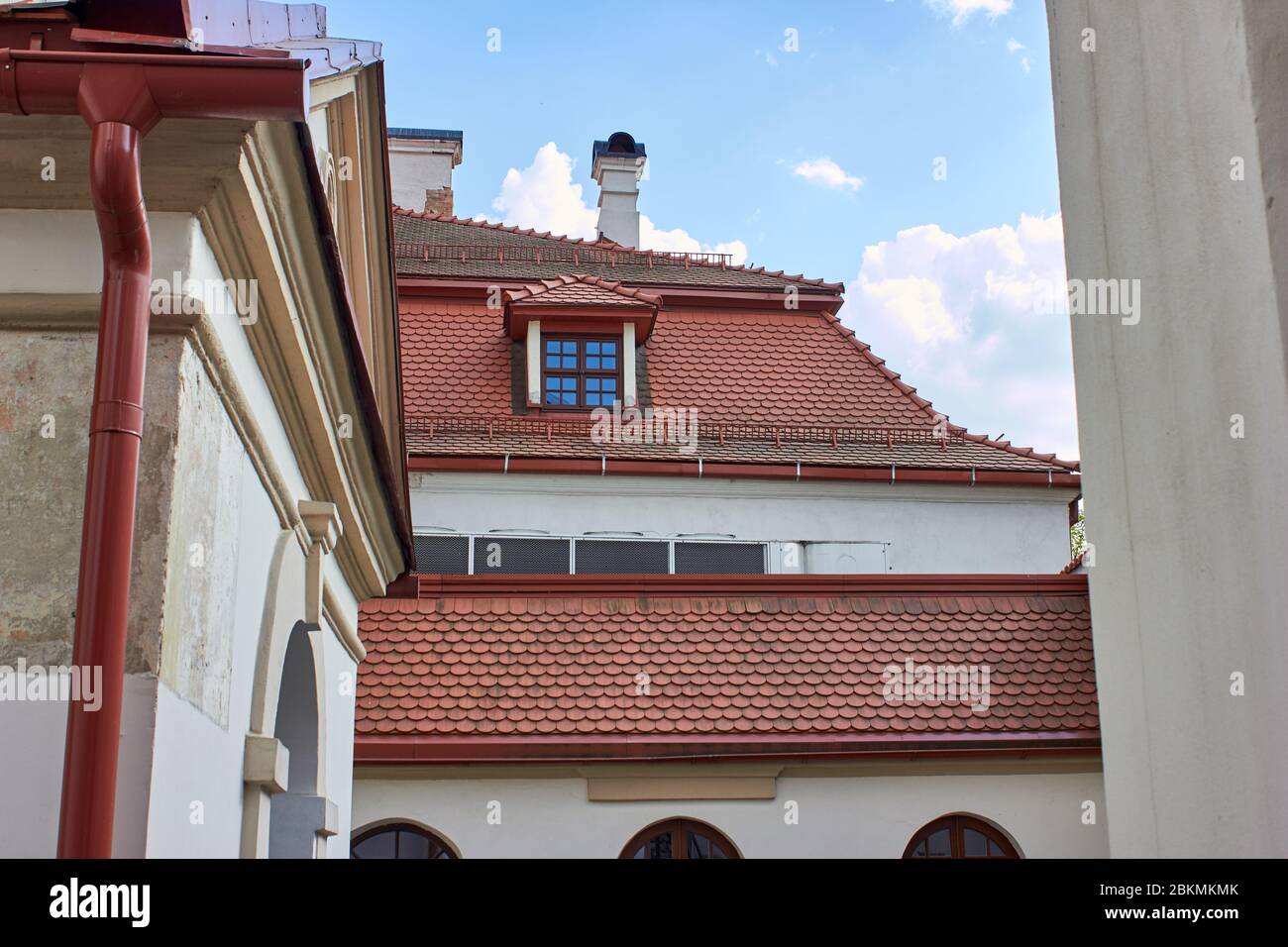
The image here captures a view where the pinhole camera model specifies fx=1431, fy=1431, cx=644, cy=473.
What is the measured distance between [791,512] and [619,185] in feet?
31.1

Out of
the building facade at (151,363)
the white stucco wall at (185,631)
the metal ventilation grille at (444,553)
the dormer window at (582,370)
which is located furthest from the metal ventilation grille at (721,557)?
the building facade at (151,363)

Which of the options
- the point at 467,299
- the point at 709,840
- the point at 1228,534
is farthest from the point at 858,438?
the point at 1228,534

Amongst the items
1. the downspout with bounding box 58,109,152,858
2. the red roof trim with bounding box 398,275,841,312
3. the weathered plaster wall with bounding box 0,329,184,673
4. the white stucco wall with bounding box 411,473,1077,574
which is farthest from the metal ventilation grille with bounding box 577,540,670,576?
the downspout with bounding box 58,109,152,858

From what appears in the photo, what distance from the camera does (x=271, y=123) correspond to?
4.39 metres

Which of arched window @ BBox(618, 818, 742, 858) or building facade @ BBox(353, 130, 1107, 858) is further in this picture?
arched window @ BBox(618, 818, 742, 858)

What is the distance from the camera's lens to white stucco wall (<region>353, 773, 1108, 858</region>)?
1131cm

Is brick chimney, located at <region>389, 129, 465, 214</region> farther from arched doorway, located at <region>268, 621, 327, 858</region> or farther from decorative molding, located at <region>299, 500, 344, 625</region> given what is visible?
decorative molding, located at <region>299, 500, 344, 625</region>

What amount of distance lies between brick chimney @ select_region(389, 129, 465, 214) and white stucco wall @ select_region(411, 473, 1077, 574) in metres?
9.13

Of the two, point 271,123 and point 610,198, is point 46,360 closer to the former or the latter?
point 271,123

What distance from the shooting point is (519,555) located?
1719 centimetres

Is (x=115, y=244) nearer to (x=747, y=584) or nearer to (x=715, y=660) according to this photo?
(x=715, y=660)

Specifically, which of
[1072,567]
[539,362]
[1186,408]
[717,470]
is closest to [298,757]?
[1186,408]

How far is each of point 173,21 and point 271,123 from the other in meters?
0.41
